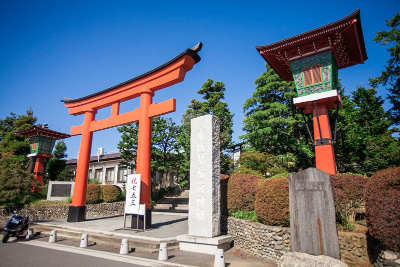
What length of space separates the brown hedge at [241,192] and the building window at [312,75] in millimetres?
6404

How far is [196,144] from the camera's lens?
8.38 meters

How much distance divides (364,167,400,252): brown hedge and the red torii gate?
286 inches

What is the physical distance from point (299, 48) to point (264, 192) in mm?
8713

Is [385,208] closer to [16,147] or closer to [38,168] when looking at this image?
[38,168]

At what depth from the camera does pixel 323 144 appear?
35.8 feet

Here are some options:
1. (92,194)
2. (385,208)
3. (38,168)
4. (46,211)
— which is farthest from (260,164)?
(38,168)

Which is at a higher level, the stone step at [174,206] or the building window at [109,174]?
the building window at [109,174]

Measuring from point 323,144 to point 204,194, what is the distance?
6958 millimetres

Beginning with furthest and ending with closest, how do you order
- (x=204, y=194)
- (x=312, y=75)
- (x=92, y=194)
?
(x=92, y=194), (x=312, y=75), (x=204, y=194)

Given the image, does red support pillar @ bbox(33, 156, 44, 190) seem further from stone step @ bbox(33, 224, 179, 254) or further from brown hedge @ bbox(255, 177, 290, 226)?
brown hedge @ bbox(255, 177, 290, 226)

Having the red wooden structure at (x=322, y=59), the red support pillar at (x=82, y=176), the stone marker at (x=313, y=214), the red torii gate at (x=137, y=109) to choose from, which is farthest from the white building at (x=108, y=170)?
the stone marker at (x=313, y=214)

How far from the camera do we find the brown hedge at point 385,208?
168 inches

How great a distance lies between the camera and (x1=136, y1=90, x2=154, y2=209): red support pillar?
32.4ft

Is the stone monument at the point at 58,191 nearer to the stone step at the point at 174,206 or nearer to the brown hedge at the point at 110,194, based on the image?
the brown hedge at the point at 110,194
